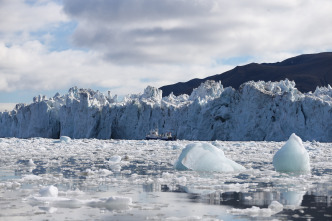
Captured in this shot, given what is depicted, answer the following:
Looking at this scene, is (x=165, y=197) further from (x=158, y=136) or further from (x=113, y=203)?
(x=158, y=136)

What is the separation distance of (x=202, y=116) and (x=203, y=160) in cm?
2495

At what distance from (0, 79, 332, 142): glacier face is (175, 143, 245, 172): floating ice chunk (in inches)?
839

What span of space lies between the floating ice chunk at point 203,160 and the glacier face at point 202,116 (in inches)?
839

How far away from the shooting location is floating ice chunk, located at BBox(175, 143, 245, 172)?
391 inches

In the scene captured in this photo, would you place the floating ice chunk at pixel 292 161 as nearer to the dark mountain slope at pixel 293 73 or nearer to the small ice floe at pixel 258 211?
the small ice floe at pixel 258 211

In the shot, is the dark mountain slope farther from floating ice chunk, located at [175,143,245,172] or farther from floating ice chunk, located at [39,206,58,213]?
floating ice chunk, located at [39,206,58,213]

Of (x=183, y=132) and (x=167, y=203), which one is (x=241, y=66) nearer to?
(x=183, y=132)

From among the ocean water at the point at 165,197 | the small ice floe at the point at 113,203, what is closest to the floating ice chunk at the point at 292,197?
the ocean water at the point at 165,197

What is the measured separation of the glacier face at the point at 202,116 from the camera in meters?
30.5

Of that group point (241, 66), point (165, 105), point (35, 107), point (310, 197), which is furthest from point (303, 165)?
point (241, 66)

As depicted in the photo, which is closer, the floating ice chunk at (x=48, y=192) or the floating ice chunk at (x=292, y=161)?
the floating ice chunk at (x=48, y=192)

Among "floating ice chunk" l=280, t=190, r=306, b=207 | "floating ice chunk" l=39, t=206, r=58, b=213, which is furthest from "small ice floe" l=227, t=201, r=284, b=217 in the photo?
"floating ice chunk" l=39, t=206, r=58, b=213

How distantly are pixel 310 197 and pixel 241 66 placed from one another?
106112 millimetres

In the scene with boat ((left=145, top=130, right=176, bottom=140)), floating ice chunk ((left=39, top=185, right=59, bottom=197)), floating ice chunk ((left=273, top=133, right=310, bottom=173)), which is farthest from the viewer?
boat ((left=145, top=130, right=176, bottom=140))
